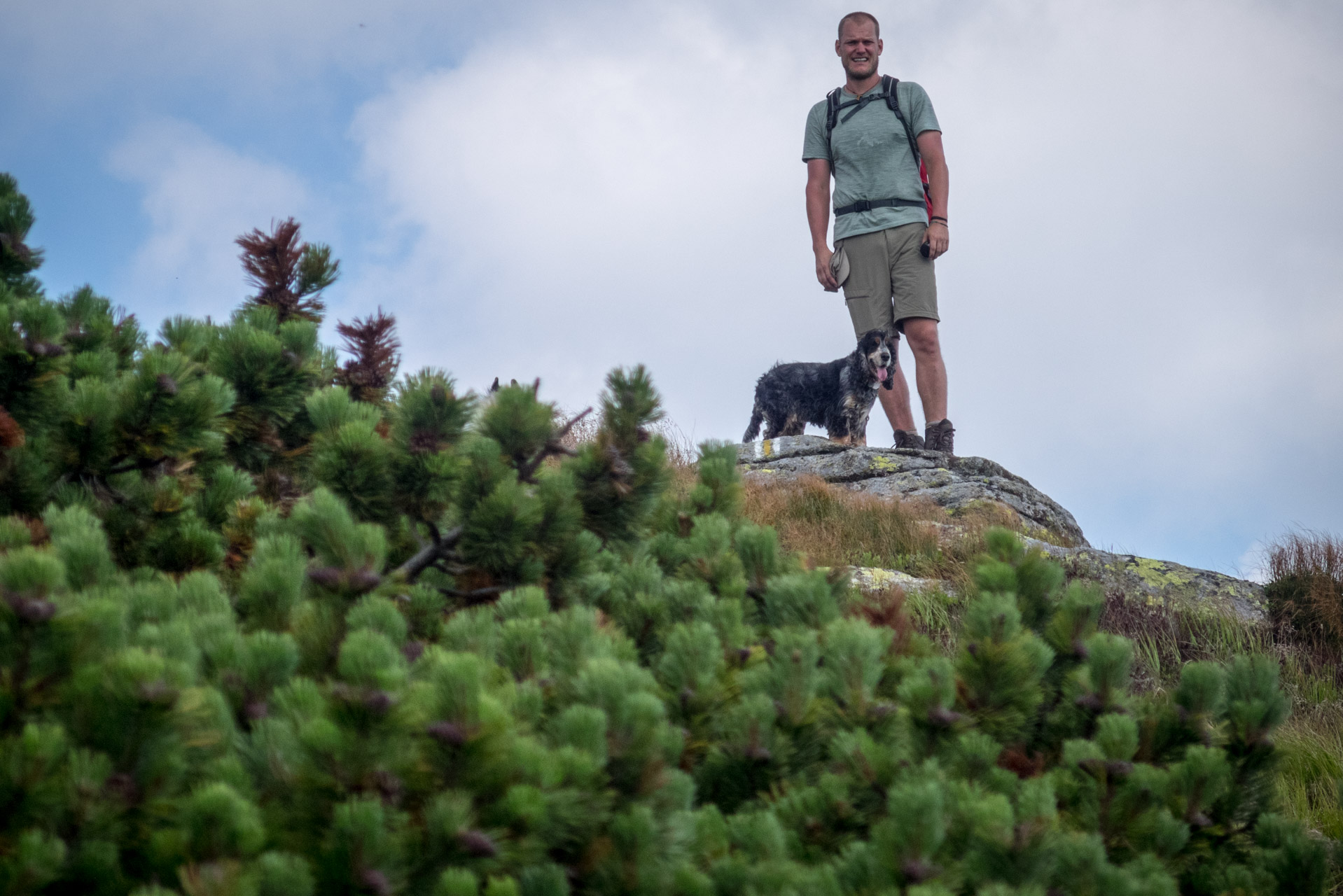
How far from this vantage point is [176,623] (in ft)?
4.73

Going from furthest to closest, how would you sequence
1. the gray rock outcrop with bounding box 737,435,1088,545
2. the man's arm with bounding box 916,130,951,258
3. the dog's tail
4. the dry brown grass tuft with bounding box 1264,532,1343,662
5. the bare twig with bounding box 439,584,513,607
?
the dog's tail → the man's arm with bounding box 916,130,951,258 → the gray rock outcrop with bounding box 737,435,1088,545 → the dry brown grass tuft with bounding box 1264,532,1343,662 → the bare twig with bounding box 439,584,513,607

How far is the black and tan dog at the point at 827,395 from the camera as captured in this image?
9836 mm

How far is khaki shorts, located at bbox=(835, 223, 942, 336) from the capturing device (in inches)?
344

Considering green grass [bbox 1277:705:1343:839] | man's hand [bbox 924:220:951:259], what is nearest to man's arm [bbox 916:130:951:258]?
man's hand [bbox 924:220:951:259]

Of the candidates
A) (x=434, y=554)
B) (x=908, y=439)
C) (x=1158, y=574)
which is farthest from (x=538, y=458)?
(x=908, y=439)

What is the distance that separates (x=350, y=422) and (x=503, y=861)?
1.24 metres

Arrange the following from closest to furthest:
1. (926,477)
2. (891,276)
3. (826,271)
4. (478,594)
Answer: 1. (478,594)
2. (926,477)
3. (891,276)
4. (826,271)

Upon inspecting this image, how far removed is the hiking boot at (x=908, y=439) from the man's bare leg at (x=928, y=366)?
1.04 ft

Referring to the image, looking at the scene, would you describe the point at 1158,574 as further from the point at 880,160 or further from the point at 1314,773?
the point at 880,160

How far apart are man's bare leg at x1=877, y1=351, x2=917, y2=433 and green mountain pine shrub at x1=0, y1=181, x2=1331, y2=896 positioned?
7.35m

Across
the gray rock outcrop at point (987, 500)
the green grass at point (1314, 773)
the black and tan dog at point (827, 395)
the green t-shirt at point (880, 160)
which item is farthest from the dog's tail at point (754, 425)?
the green grass at point (1314, 773)

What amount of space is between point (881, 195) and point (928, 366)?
159 centimetres

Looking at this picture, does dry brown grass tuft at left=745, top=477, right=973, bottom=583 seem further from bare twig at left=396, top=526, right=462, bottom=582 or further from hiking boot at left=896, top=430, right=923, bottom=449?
bare twig at left=396, top=526, right=462, bottom=582

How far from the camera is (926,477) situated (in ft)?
27.9
